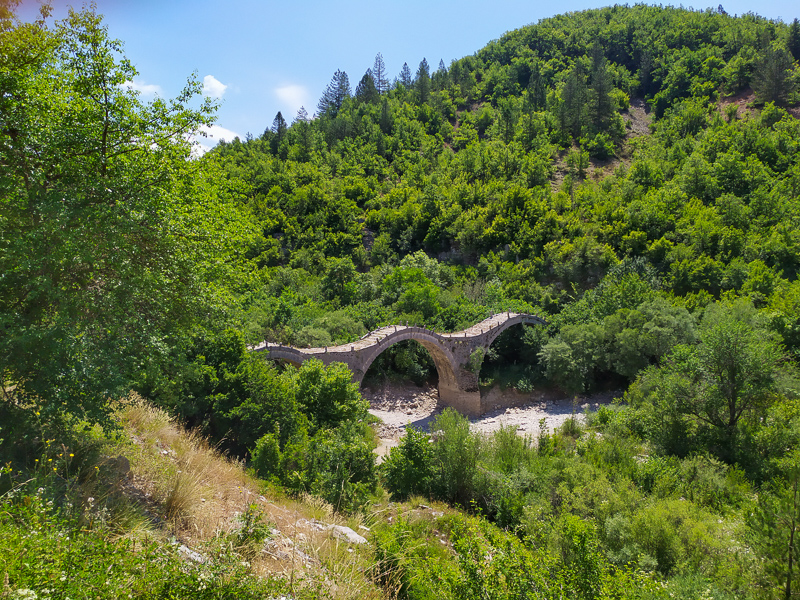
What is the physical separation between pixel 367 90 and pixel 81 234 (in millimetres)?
77162

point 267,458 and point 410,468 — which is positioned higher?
point 267,458

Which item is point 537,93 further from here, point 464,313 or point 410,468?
point 410,468

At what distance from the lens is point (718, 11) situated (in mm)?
79875

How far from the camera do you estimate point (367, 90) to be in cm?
7512

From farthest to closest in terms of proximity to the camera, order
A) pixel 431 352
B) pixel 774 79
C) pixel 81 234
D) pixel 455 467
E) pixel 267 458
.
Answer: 1. pixel 774 79
2. pixel 431 352
3. pixel 455 467
4. pixel 267 458
5. pixel 81 234

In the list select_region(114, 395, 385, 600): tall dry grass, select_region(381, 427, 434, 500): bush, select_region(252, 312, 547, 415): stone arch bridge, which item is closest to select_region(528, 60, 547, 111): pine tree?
select_region(252, 312, 547, 415): stone arch bridge

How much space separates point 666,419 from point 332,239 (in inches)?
1498

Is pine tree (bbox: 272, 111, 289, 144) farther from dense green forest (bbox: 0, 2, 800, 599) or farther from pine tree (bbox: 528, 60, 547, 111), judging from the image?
pine tree (bbox: 528, 60, 547, 111)

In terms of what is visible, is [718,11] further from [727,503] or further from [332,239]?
[727,503]

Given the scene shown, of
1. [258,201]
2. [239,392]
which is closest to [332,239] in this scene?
[258,201]

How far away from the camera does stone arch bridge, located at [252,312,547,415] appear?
24.4m

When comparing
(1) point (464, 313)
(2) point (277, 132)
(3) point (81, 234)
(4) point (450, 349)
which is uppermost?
(2) point (277, 132)

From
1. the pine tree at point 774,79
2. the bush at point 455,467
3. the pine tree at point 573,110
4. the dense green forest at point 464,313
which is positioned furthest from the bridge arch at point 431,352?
the pine tree at point 774,79

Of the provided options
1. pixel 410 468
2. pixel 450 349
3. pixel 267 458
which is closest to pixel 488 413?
pixel 450 349
